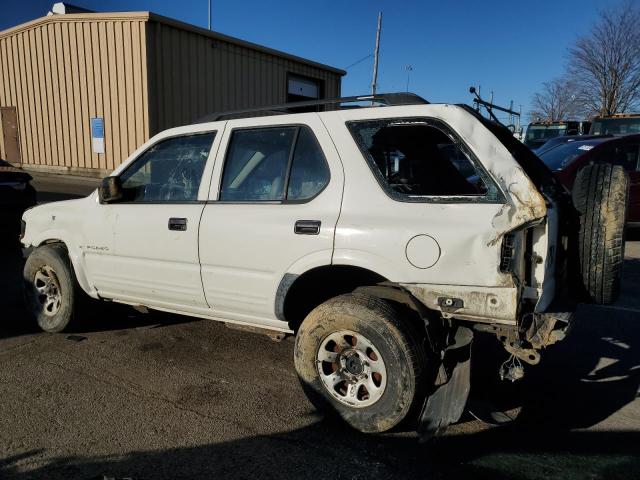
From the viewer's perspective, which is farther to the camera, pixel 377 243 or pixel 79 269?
pixel 79 269

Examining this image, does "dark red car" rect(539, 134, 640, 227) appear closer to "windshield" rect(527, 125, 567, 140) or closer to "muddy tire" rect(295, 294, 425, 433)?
"muddy tire" rect(295, 294, 425, 433)

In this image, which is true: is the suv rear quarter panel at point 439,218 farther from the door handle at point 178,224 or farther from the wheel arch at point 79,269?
the wheel arch at point 79,269

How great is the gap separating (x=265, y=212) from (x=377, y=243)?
2.68ft

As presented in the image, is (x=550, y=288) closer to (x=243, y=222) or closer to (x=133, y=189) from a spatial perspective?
(x=243, y=222)

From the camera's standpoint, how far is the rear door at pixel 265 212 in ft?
9.90

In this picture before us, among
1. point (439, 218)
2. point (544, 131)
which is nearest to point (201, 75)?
point (439, 218)

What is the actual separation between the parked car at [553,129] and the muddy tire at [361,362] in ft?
70.3

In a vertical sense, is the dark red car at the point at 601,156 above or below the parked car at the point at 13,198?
above

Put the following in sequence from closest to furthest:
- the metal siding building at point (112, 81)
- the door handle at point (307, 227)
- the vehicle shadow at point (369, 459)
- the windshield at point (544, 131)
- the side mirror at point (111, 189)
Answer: the vehicle shadow at point (369, 459) < the door handle at point (307, 227) < the side mirror at point (111, 189) < the metal siding building at point (112, 81) < the windshield at point (544, 131)

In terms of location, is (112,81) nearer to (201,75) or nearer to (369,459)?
(201,75)

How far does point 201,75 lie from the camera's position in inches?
637

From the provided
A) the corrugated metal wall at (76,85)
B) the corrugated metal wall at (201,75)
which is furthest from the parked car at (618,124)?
the corrugated metal wall at (76,85)

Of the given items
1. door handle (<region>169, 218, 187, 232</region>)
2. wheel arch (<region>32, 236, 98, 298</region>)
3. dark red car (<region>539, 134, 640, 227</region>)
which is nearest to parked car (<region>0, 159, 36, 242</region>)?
wheel arch (<region>32, 236, 98, 298</region>)

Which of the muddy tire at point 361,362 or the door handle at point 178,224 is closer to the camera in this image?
the muddy tire at point 361,362
